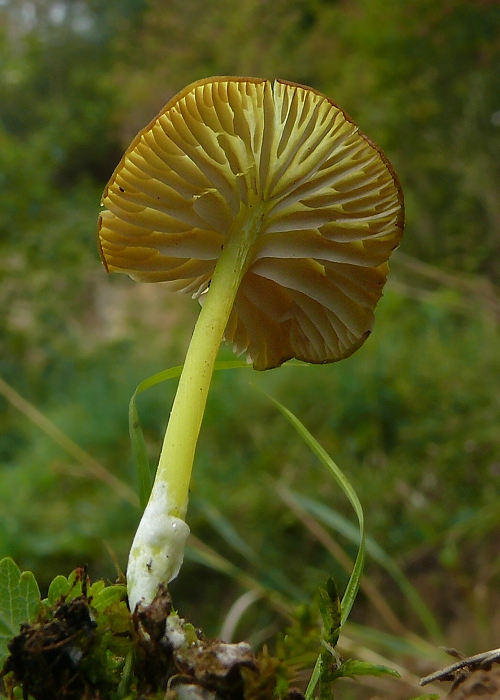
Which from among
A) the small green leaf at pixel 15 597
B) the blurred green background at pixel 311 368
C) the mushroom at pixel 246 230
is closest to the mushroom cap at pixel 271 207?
the mushroom at pixel 246 230

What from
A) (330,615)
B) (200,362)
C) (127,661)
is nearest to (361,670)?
(330,615)

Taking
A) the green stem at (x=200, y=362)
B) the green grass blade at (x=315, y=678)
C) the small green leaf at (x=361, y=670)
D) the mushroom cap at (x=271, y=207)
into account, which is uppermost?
the mushroom cap at (x=271, y=207)

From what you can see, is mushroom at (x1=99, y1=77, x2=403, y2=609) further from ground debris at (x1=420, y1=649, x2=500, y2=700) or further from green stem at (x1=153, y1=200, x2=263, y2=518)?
ground debris at (x1=420, y1=649, x2=500, y2=700)

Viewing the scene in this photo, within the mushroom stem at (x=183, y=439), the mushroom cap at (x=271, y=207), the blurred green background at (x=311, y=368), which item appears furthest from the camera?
the blurred green background at (x=311, y=368)

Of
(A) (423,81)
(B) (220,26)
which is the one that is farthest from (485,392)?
(B) (220,26)

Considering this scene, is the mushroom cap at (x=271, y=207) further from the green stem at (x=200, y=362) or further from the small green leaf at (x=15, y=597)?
the small green leaf at (x=15, y=597)

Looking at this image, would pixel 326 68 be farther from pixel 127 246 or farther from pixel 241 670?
pixel 241 670
